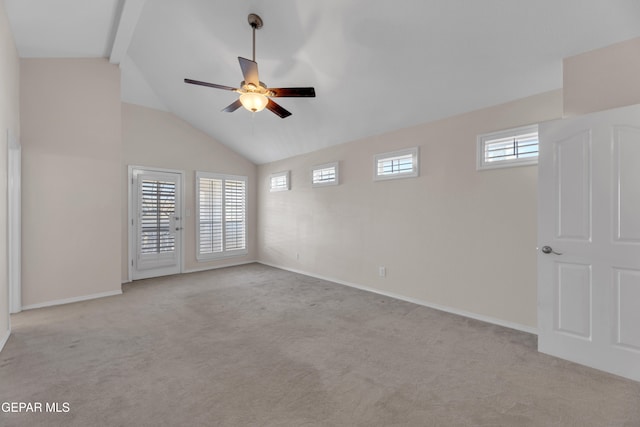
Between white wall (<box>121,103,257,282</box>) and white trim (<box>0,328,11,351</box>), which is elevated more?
white wall (<box>121,103,257,282</box>)

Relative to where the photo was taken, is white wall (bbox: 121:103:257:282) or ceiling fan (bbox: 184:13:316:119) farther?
white wall (bbox: 121:103:257:282)

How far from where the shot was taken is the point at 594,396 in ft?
6.51

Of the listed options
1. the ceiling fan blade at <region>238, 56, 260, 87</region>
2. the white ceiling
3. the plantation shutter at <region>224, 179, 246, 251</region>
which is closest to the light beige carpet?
the ceiling fan blade at <region>238, 56, 260, 87</region>

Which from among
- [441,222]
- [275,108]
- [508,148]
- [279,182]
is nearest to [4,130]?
[275,108]

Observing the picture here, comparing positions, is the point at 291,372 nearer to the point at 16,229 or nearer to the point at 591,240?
the point at 591,240

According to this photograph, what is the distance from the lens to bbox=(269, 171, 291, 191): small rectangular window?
6.20m

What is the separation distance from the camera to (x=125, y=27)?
356cm

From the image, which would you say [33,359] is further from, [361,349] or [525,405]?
[525,405]

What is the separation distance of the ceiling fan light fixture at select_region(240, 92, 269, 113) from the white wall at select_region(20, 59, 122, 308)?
110 inches

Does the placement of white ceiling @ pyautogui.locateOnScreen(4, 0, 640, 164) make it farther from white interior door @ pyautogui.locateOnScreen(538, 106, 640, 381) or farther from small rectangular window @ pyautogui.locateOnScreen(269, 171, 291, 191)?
small rectangular window @ pyautogui.locateOnScreen(269, 171, 291, 191)

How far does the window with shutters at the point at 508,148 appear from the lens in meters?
3.03

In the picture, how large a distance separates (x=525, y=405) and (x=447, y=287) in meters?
1.86

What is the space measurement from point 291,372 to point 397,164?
125 inches

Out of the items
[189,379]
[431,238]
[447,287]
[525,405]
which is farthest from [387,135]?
[189,379]
